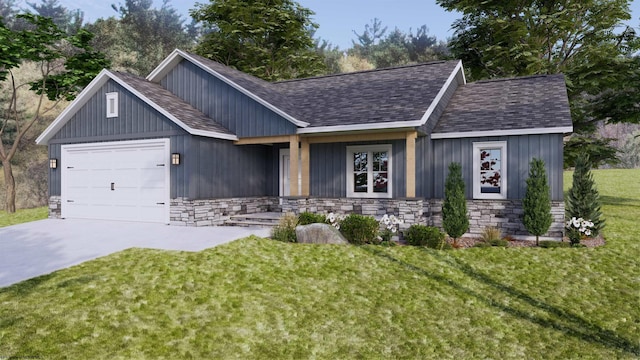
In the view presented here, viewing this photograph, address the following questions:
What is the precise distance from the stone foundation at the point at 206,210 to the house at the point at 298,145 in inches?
1.7

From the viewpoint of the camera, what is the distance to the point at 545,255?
8883 millimetres

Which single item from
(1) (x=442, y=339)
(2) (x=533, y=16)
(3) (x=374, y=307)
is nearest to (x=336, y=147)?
(3) (x=374, y=307)

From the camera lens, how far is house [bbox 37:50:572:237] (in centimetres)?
1135

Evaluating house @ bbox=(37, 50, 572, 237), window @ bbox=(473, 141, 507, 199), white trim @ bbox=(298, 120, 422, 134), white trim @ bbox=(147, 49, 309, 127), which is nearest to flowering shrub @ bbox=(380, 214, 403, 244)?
house @ bbox=(37, 50, 572, 237)

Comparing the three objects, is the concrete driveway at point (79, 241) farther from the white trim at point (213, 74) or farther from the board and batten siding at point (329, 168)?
the white trim at point (213, 74)

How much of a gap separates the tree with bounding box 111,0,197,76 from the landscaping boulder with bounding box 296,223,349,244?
28.0 m

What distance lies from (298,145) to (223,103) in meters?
3.10

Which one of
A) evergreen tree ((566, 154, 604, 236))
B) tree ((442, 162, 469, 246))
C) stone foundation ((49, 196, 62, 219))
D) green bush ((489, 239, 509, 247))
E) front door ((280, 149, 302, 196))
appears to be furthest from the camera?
front door ((280, 149, 302, 196))

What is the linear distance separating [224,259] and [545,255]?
6728 millimetres

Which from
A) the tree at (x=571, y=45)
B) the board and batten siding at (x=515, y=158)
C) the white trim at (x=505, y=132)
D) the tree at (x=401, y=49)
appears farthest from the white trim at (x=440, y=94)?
the tree at (x=401, y=49)

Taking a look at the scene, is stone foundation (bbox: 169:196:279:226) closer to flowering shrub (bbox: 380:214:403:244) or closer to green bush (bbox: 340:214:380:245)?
green bush (bbox: 340:214:380:245)

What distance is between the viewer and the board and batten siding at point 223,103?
493 inches

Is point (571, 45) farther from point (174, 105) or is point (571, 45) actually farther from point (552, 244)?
point (174, 105)

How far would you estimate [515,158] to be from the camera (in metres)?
11.3
